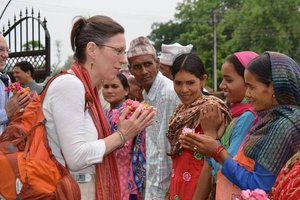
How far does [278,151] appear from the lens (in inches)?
120

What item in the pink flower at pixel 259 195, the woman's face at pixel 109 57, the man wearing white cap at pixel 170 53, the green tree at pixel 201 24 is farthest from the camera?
the green tree at pixel 201 24

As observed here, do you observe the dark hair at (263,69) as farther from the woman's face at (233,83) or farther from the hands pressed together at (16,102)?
the hands pressed together at (16,102)

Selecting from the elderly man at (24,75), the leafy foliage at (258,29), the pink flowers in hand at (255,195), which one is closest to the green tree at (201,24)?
the leafy foliage at (258,29)

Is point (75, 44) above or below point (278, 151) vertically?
above

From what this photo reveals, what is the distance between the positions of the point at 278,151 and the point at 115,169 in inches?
39.2

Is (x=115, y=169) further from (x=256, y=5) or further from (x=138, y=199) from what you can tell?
→ (x=256, y=5)

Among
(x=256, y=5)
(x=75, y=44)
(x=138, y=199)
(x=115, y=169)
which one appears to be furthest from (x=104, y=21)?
(x=256, y=5)

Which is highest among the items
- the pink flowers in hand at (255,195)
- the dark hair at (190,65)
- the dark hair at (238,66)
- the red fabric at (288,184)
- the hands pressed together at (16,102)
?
the dark hair at (238,66)

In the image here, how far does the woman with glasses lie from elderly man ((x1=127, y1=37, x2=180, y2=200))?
1371 millimetres

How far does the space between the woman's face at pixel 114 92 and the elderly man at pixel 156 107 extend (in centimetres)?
68

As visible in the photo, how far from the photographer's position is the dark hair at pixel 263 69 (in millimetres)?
3275

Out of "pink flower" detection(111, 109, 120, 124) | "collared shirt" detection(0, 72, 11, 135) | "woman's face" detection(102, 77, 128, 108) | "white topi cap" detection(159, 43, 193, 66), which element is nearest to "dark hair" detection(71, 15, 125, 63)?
"pink flower" detection(111, 109, 120, 124)

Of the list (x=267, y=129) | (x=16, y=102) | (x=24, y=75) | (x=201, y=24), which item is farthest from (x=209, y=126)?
(x=201, y=24)

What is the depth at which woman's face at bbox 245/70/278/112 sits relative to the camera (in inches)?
129
